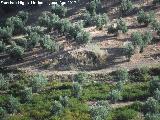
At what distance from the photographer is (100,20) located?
72.8 meters

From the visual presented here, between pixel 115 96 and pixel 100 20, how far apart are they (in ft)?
66.7

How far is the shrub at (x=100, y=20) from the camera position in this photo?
72.6 meters

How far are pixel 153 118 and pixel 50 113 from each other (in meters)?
12.0

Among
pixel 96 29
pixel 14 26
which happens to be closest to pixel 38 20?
pixel 14 26

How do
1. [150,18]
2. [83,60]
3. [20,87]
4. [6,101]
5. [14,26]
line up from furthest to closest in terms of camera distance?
[14,26]
[150,18]
[83,60]
[20,87]
[6,101]

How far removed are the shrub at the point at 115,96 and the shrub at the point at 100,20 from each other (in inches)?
747

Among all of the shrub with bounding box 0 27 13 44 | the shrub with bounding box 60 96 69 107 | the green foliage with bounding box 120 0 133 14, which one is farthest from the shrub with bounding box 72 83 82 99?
the green foliage with bounding box 120 0 133 14

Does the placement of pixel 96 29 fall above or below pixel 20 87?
above

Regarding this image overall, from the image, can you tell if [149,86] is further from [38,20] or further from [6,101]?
[38,20]

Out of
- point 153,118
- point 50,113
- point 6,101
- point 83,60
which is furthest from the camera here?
point 83,60

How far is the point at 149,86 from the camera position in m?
57.4

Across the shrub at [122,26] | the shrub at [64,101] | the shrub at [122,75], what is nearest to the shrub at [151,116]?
the shrub at [64,101]

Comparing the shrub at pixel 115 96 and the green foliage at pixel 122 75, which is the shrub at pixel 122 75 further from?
the shrub at pixel 115 96

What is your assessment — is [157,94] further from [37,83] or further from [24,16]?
[24,16]
